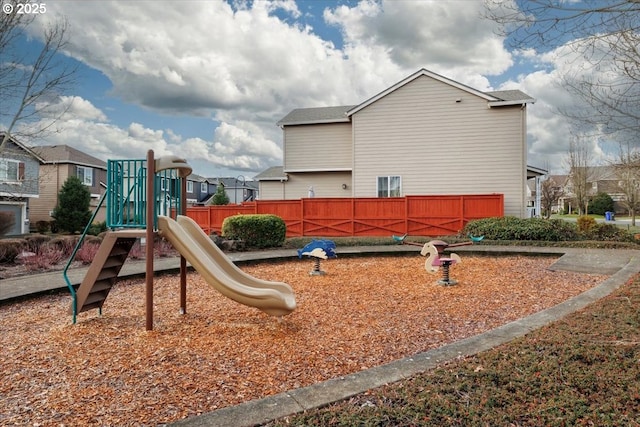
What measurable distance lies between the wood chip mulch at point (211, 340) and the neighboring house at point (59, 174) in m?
31.3

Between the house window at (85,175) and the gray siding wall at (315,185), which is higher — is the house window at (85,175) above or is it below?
above

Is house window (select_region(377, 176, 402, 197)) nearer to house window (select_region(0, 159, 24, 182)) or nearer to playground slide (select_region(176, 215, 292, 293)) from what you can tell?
playground slide (select_region(176, 215, 292, 293))

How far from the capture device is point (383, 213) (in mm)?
16406

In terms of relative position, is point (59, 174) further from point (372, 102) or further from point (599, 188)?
point (599, 188)

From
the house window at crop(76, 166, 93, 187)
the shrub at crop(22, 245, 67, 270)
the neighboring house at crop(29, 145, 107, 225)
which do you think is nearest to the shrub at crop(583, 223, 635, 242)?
the shrub at crop(22, 245, 67, 270)

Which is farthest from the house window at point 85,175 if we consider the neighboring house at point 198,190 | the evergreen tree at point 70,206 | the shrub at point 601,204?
the shrub at point 601,204

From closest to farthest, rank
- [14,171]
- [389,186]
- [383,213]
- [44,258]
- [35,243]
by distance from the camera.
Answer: [44,258], [35,243], [383,213], [389,186], [14,171]

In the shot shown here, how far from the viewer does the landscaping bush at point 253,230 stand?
12.1m

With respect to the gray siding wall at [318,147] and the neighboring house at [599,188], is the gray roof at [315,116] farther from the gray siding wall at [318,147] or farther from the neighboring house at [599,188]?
the neighboring house at [599,188]

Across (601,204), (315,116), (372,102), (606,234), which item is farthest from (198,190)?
(601,204)

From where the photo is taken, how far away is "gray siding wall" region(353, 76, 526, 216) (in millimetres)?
16719

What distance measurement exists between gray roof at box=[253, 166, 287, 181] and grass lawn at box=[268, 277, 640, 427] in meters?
17.5

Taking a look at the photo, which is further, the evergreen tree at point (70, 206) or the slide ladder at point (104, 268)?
the evergreen tree at point (70, 206)

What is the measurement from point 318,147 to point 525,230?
408 inches
